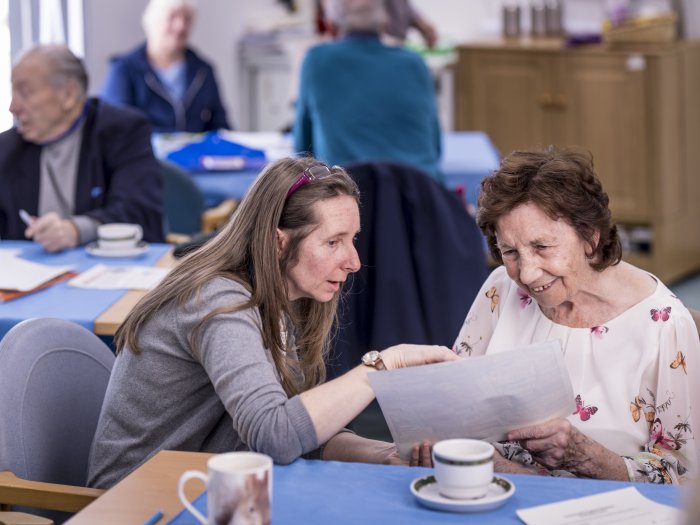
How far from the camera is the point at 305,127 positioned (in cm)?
433

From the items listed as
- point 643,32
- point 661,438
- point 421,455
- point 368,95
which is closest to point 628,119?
point 643,32

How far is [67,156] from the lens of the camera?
361 cm

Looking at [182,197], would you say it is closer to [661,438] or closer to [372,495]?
[661,438]

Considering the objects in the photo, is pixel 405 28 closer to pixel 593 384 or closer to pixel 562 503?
pixel 593 384

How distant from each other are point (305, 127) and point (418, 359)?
8.43ft

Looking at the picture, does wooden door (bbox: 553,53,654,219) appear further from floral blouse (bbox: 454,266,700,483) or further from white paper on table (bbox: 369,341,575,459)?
white paper on table (bbox: 369,341,575,459)

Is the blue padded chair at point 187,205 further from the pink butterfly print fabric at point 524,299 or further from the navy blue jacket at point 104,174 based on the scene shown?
the pink butterfly print fabric at point 524,299

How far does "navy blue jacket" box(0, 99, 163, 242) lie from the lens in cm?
357

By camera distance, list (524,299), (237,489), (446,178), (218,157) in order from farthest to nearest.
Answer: (218,157), (446,178), (524,299), (237,489)

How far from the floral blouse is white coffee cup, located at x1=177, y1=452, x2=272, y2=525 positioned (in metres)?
0.76

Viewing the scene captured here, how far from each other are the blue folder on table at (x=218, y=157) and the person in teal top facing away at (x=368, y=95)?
431 mm

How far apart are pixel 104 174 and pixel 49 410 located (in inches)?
66.5

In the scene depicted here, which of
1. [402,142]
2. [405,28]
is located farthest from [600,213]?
[405,28]

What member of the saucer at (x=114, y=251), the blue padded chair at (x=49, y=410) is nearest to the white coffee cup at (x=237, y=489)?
the blue padded chair at (x=49, y=410)
